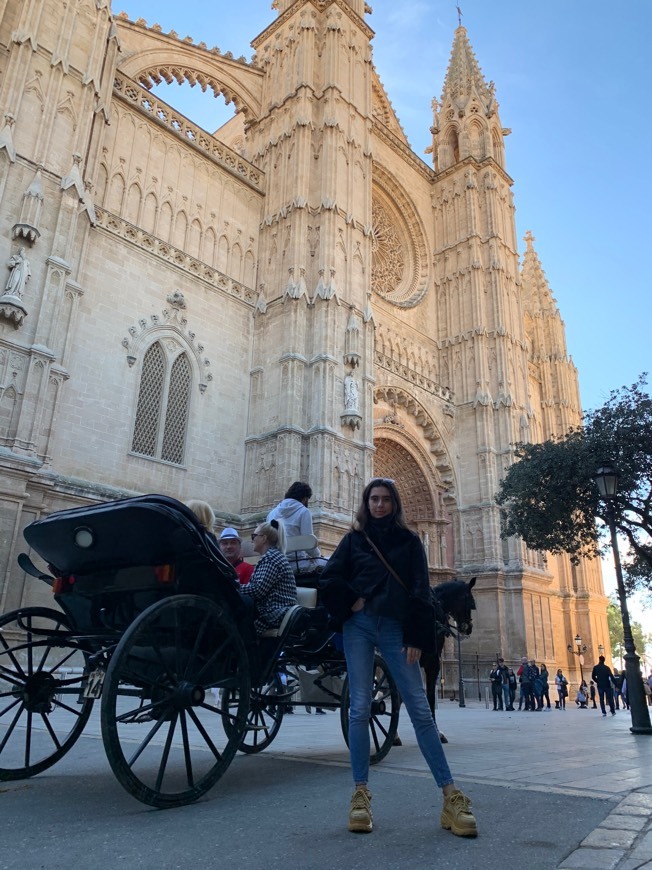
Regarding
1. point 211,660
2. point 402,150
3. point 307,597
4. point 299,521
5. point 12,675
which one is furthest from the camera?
point 402,150

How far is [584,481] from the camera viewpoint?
54.5 feet

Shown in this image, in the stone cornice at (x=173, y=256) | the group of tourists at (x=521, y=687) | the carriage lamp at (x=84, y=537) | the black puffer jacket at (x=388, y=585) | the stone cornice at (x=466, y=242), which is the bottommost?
the group of tourists at (x=521, y=687)

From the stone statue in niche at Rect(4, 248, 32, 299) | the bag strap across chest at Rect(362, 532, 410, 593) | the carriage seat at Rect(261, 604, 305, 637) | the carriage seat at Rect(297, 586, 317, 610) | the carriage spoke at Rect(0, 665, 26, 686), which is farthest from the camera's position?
the stone statue in niche at Rect(4, 248, 32, 299)

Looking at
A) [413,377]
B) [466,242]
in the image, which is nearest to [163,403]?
[413,377]

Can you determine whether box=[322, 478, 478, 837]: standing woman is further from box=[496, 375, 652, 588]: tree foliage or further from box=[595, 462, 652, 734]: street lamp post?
box=[496, 375, 652, 588]: tree foliage

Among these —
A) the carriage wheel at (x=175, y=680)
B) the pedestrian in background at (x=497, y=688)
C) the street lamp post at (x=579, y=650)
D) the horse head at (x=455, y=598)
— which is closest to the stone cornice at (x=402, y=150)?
the pedestrian in background at (x=497, y=688)

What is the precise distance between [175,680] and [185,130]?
20.1 meters

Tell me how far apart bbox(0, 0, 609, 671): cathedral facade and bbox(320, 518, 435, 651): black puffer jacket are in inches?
424

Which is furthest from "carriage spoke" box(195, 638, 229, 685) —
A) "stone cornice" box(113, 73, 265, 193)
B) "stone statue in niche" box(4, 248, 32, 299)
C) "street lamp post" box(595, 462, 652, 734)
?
"stone cornice" box(113, 73, 265, 193)

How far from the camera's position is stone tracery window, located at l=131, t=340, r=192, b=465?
1630 cm

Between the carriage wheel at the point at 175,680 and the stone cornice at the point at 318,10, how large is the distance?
25776mm

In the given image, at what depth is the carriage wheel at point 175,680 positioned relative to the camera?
279 cm

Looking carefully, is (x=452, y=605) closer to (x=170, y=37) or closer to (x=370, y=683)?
(x=370, y=683)

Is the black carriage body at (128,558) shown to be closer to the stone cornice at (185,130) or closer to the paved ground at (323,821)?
the paved ground at (323,821)
